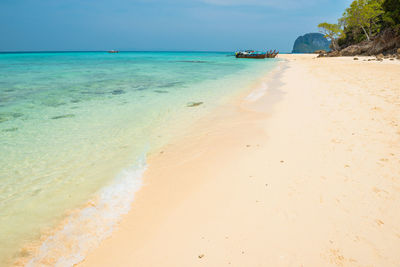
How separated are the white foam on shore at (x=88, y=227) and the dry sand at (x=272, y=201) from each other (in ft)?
0.62

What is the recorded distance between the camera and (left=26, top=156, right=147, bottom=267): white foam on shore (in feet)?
8.97

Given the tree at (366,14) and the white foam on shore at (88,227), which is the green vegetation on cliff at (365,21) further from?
the white foam on shore at (88,227)

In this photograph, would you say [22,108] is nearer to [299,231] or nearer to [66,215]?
[66,215]

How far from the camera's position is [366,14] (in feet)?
142

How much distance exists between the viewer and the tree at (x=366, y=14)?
42.5 m

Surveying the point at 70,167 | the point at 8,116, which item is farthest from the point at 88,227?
the point at 8,116

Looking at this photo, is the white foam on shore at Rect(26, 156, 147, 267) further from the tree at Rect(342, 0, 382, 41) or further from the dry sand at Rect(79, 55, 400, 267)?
the tree at Rect(342, 0, 382, 41)

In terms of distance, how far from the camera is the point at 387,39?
35250 mm

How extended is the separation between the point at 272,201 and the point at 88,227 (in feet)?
9.82

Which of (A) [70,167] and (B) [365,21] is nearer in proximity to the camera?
(A) [70,167]

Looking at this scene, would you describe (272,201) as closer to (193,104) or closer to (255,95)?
(193,104)

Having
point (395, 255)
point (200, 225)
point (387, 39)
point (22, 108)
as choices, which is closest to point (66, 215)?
point (200, 225)

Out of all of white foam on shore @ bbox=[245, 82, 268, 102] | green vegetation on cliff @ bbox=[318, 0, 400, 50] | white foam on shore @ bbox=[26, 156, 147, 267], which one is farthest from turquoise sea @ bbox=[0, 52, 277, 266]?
green vegetation on cliff @ bbox=[318, 0, 400, 50]

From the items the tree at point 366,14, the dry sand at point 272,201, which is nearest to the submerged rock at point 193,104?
the dry sand at point 272,201
